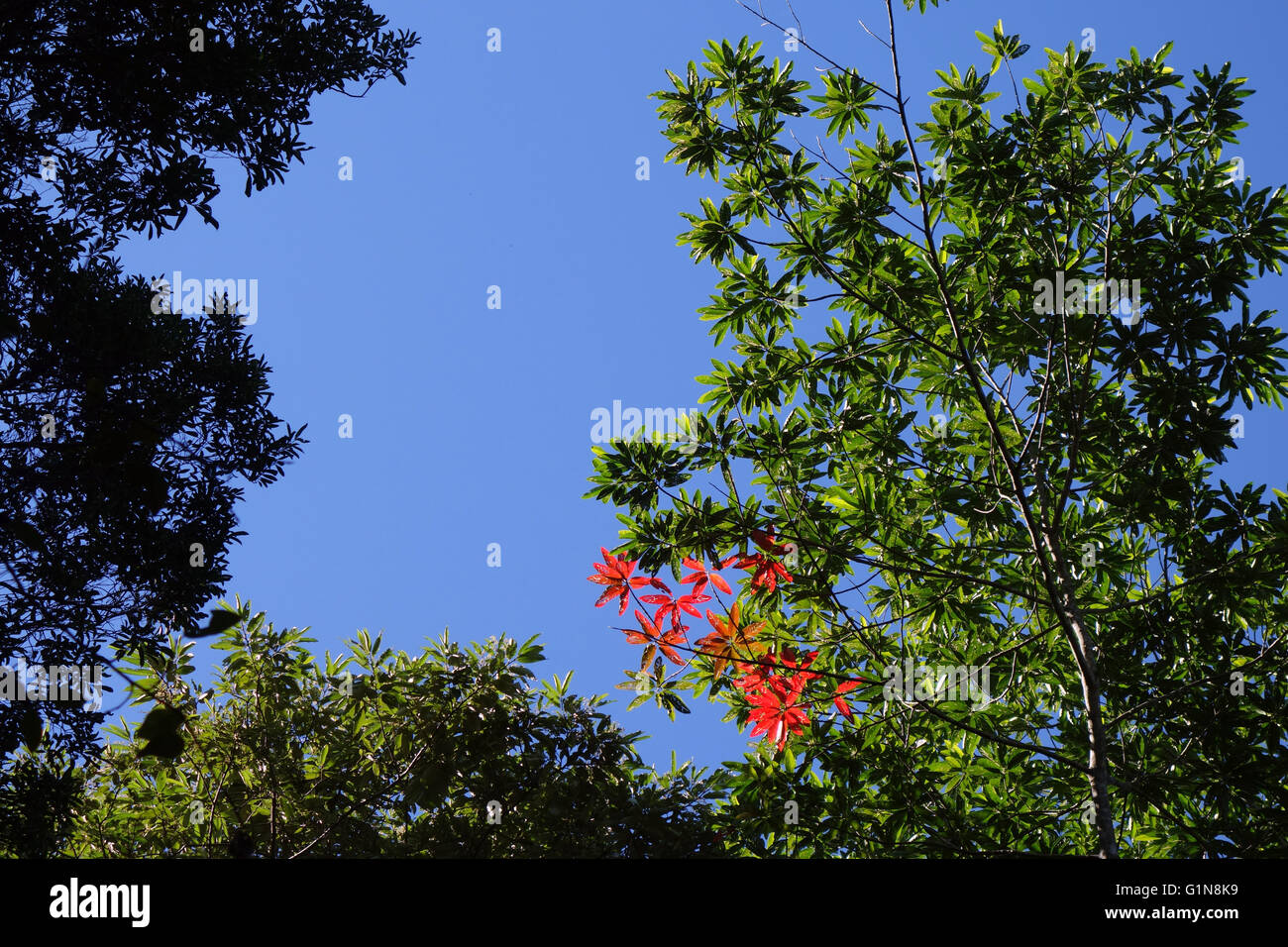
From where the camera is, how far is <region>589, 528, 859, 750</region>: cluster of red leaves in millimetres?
4871

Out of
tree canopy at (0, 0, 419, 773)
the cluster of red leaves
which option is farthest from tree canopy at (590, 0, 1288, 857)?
tree canopy at (0, 0, 419, 773)

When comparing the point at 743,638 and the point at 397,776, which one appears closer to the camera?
the point at 743,638

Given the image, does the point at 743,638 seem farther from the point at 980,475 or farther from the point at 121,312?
the point at 121,312

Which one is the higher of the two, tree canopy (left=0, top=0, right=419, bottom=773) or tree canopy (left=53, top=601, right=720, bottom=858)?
tree canopy (left=0, top=0, right=419, bottom=773)

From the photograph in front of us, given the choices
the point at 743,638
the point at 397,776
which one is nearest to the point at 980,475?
the point at 743,638

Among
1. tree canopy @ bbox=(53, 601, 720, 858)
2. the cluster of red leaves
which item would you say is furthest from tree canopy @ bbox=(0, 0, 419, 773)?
the cluster of red leaves

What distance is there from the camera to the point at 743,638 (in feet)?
16.5

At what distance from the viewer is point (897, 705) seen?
4875mm

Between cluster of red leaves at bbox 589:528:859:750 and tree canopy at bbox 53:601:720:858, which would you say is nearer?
cluster of red leaves at bbox 589:528:859:750

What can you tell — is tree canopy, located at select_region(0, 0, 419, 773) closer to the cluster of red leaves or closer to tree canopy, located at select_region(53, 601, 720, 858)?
tree canopy, located at select_region(53, 601, 720, 858)

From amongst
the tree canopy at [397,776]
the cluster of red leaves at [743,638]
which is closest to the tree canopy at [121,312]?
the tree canopy at [397,776]

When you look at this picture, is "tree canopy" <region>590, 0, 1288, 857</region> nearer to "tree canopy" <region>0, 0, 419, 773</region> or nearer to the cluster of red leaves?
the cluster of red leaves

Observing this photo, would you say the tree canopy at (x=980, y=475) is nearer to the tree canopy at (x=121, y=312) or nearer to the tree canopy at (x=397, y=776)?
the tree canopy at (x=397, y=776)

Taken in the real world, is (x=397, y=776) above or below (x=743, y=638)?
below
